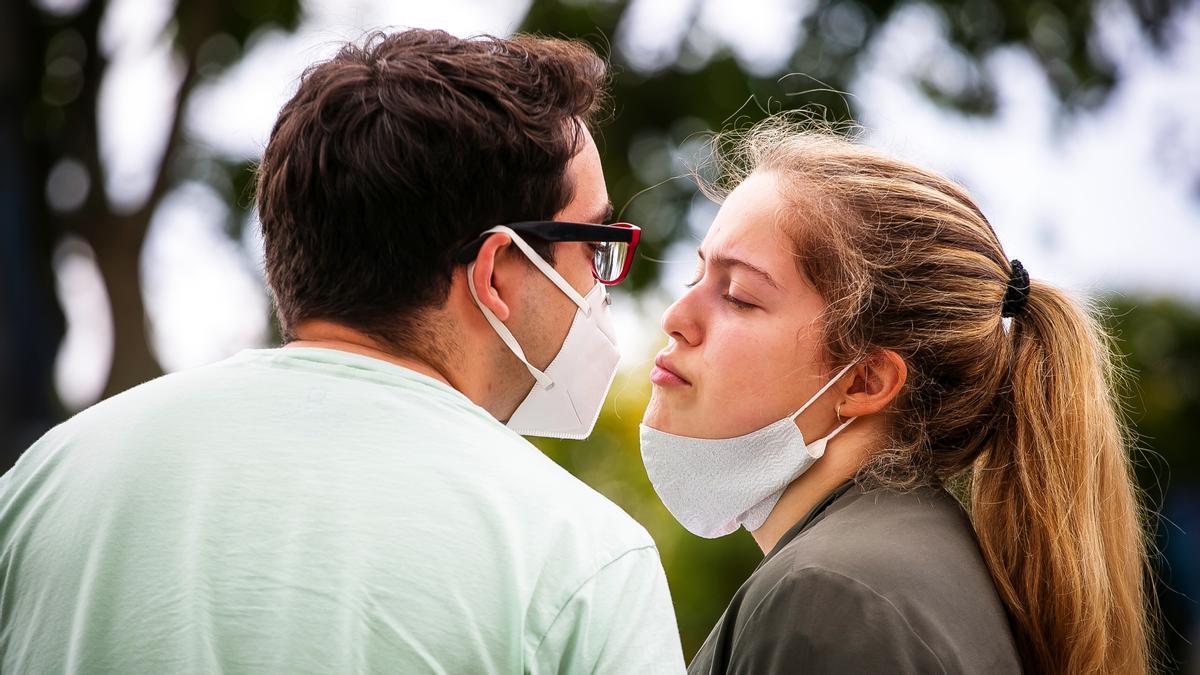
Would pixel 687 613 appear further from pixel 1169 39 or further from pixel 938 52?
pixel 1169 39

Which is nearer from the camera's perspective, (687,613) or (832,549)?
(832,549)

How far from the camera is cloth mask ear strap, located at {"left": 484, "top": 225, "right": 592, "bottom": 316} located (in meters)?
2.19

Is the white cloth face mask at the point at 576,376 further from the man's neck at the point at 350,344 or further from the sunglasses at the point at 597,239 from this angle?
the man's neck at the point at 350,344

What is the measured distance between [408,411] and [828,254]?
1.11 metres

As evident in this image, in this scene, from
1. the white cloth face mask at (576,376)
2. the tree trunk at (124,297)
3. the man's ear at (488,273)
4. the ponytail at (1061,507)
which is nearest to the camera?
the man's ear at (488,273)

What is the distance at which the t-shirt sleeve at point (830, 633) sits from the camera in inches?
78.7

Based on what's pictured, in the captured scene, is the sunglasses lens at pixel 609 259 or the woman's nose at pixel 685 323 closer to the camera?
the sunglasses lens at pixel 609 259

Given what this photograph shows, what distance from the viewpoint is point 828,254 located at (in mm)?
2564

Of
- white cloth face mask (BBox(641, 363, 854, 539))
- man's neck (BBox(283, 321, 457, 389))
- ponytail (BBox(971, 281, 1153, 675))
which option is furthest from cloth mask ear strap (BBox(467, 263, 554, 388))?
ponytail (BBox(971, 281, 1153, 675))

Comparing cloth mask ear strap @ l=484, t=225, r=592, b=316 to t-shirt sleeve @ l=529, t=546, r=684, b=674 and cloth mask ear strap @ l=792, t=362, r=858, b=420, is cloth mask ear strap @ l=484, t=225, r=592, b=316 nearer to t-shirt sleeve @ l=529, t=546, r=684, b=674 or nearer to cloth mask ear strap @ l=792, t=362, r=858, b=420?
cloth mask ear strap @ l=792, t=362, r=858, b=420

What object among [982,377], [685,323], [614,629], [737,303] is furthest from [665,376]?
[614,629]

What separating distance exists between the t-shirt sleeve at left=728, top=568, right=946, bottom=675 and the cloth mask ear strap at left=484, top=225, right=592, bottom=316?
702 mm

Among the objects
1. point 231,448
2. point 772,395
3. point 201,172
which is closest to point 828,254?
point 772,395

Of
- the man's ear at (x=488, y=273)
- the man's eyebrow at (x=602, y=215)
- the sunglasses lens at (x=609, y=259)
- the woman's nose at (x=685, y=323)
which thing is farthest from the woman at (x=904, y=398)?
the man's ear at (x=488, y=273)
